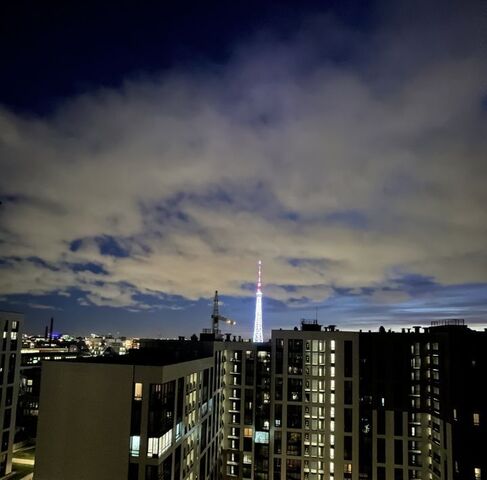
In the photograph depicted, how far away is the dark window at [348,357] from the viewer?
79.4 m

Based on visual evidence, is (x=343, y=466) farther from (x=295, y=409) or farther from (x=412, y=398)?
(x=412, y=398)

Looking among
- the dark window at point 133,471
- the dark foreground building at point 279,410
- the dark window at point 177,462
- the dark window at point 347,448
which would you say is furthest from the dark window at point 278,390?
the dark window at point 133,471

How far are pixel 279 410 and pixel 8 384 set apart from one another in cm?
5595

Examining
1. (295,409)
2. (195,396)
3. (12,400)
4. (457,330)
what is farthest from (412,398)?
(12,400)

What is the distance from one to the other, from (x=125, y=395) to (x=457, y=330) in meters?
54.9

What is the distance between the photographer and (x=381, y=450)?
244 ft

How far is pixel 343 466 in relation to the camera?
76.3 m

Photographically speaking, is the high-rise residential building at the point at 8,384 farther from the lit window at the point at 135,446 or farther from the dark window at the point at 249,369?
the dark window at the point at 249,369

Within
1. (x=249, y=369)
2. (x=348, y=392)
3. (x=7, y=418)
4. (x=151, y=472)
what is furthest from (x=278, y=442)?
(x=7, y=418)

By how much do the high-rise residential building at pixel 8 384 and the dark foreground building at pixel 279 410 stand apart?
93.4ft

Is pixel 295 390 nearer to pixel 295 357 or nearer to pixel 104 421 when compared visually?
pixel 295 357

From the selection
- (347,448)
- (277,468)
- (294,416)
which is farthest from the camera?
(294,416)

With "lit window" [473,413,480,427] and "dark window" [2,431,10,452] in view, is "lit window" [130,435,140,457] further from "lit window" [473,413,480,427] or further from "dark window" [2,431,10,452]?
"dark window" [2,431,10,452]

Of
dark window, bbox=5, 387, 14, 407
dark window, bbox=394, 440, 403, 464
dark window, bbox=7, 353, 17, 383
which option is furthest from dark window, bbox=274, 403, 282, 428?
dark window, bbox=7, 353, 17, 383
